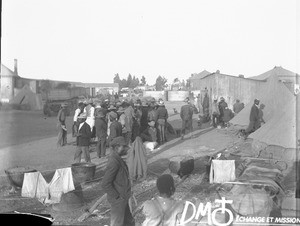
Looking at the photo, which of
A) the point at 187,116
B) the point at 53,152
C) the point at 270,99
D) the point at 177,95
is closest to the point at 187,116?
the point at 187,116

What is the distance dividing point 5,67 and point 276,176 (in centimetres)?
258

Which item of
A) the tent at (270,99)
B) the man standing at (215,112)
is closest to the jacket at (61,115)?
the man standing at (215,112)

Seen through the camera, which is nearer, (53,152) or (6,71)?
(6,71)

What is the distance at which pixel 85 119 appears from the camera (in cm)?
364

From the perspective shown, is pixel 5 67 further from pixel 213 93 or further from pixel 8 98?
pixel 213 93

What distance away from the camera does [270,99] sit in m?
3.43

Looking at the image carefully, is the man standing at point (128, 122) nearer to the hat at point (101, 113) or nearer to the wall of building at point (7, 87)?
the hat at point (101, 113)

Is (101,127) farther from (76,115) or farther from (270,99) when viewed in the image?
(270,99)

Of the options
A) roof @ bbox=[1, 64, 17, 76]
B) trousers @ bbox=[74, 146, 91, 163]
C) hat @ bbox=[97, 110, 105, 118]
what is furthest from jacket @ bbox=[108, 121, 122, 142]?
roof @ bbox=[1, 64, 17, 76]

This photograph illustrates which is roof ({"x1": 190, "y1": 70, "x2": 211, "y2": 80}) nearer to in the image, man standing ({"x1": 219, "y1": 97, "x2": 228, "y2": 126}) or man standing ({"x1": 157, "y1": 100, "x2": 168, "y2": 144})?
man standing ({"x1": 219, "y1": 97, "x2": 228, "y2": 126})

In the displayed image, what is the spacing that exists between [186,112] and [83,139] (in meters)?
1.01

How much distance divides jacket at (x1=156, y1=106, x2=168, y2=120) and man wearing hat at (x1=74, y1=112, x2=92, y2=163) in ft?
2.18

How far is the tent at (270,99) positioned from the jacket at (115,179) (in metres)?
1.13

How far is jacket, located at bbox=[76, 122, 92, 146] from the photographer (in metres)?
3.65
